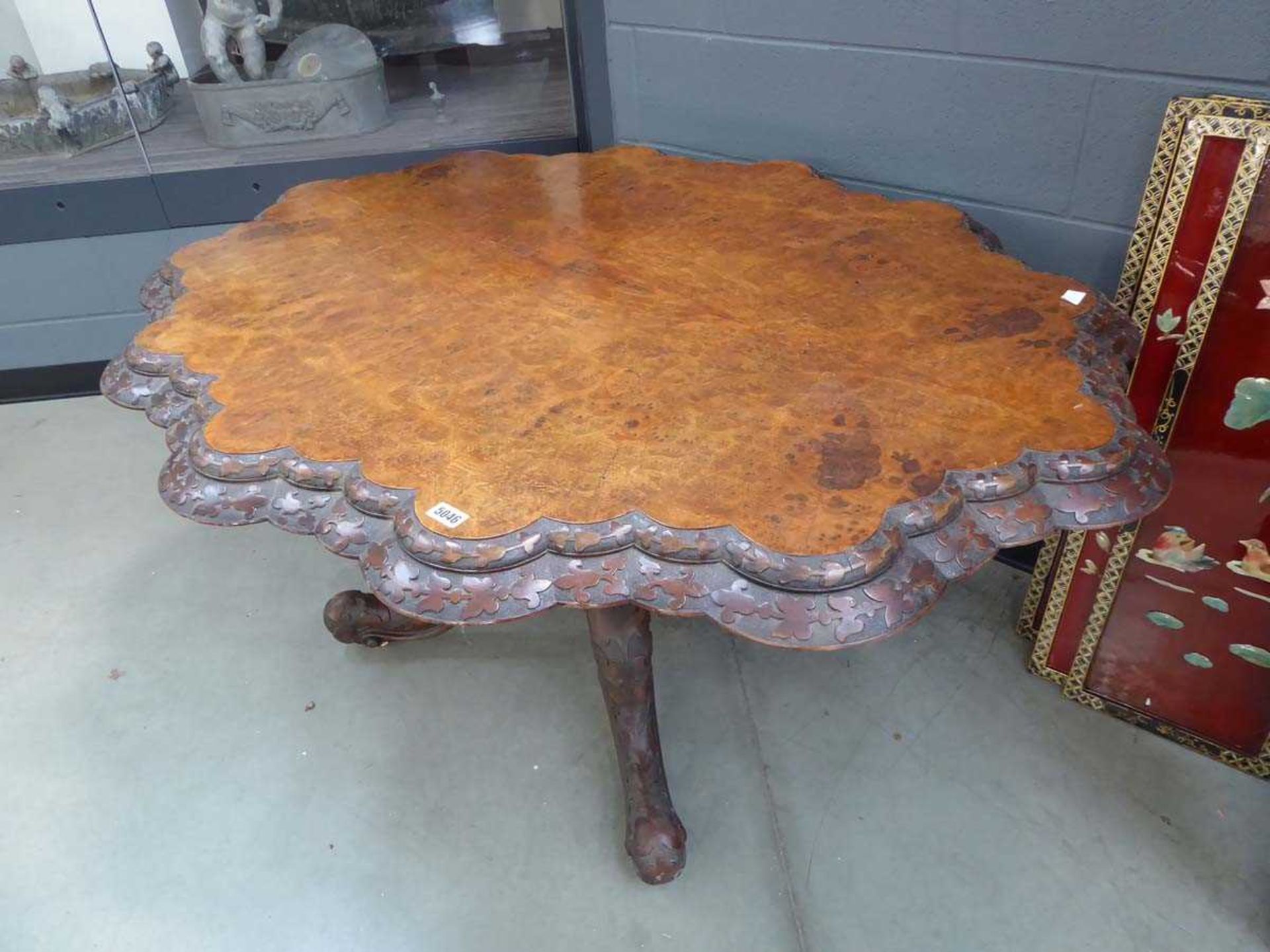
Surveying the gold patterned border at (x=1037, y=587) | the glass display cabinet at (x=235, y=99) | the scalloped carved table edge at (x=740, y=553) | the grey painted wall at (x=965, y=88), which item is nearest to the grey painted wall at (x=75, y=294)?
the glass display cabinet at (x=235, y=99)

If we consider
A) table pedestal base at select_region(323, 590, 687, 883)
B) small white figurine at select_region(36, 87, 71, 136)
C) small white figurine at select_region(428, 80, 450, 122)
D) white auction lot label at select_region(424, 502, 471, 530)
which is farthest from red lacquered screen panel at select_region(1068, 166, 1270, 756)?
small white figurine at select_region(36, 87, 71, 136)

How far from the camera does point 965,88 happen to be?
1561 mm

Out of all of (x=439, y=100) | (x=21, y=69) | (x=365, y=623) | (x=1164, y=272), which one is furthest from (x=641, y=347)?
(x=21, y=69)

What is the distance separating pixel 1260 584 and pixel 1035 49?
88 cm

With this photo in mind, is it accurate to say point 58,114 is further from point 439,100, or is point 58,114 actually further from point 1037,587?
point 1037,587

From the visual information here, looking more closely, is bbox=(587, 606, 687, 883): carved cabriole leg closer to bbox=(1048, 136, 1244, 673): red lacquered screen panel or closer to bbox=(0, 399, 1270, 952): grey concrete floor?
bbox=(0, 399, 1270, 952): grey concrete floor

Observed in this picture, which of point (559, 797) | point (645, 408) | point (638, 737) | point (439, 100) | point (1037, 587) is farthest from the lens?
point (439, 100)

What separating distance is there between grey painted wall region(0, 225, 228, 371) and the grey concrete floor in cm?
94

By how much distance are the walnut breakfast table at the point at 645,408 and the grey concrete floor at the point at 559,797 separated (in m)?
0.18

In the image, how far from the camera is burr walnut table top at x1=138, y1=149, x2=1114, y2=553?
0.97 meters

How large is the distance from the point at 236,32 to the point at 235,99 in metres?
0.15

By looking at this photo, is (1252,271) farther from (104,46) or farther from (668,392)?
(104,46)

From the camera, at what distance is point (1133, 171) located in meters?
1.45

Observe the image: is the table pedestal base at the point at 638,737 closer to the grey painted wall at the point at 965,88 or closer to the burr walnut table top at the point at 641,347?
the burr walnut table top at the point at 641,347
